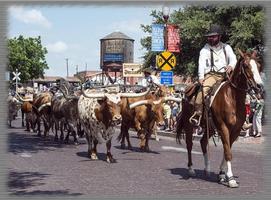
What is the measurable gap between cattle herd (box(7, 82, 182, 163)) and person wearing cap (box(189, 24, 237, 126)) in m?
2.53

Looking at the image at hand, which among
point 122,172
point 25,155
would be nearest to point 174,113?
point 25,155

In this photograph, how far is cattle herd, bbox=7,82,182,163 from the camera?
11.8 metres

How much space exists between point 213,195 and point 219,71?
2626mm

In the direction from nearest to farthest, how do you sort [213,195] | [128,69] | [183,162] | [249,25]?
[213,195]
[183,162]
[249,25]
[128,69]

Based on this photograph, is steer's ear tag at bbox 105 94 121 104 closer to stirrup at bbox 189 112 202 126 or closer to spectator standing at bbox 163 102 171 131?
stirrup at bbox 189 112 202 126

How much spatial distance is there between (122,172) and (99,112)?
85.1 inches

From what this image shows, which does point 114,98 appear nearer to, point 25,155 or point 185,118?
point 185,118

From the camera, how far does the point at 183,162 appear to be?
11969mm

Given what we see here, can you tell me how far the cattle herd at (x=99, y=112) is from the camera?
11814 mm

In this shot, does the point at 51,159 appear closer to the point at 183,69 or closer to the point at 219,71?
the point at 219,71

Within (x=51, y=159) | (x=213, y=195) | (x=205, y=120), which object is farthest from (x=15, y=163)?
(x=213, y=195)

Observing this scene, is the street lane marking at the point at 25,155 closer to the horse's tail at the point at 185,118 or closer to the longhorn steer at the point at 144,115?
the longhorn steer at the point at 144,115

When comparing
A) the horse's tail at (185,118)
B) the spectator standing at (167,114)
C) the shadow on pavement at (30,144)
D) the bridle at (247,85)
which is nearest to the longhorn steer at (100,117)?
the horse's tail at (185,118)

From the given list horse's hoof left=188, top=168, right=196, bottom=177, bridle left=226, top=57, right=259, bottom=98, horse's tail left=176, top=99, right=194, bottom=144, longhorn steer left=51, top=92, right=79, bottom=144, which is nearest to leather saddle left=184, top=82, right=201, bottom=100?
horse's tail left=176, top=99, right=194, bottom=144
